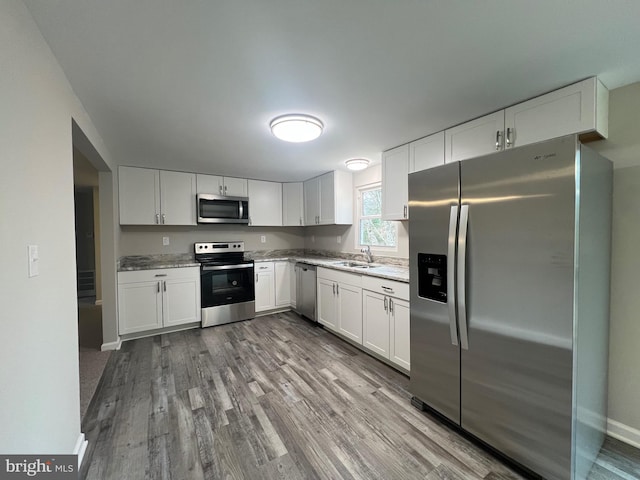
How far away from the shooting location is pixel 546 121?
5.74ft

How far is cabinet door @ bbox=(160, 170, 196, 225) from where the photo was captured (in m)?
3.74

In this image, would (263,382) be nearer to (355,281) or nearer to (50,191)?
(355,281)

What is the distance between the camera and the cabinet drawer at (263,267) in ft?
13.9

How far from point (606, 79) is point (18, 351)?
10.5ft

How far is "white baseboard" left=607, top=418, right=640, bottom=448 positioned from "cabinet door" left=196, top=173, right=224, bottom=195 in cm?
465

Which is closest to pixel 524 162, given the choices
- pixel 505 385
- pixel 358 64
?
pixel 358 64

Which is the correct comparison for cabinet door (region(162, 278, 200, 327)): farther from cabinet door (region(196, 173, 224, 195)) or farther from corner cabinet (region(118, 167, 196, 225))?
cabinet door (region(196, 173, 224, 195))

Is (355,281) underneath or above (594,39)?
underneath

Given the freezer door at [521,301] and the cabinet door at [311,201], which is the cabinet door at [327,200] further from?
the freezer door at [521,301]

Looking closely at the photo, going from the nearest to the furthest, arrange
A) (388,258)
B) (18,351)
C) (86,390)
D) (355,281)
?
(18,351), (86,390), (355,281), (388,258)

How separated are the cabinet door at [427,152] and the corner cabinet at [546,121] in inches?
8.7

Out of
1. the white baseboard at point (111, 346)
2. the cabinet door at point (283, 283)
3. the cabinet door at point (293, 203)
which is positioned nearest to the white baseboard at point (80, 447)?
the white baseboard at point (111, 346)

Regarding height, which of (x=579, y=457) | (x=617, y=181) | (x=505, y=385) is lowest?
(x=579, y=457)

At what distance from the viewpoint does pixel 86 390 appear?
88.9 inches
